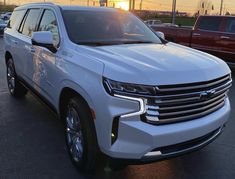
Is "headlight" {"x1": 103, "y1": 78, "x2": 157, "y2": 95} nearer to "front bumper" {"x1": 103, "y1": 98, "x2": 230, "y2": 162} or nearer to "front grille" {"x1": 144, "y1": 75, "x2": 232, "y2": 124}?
"front grille" {"x1": 144, "y1": 75, "x2": 232, "y2": 124}

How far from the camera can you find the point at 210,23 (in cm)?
1268

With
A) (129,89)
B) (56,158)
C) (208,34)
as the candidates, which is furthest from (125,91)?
(208,34)

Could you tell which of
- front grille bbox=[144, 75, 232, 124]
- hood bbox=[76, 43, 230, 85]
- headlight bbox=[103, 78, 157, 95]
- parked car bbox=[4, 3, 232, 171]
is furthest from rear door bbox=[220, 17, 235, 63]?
headlight bbox=[103, 78, 157, 95]

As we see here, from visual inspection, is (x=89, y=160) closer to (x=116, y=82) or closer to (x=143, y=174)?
(x=143, y=174)

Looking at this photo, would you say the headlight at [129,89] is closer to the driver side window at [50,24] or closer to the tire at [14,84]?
the driver side window at [50,24]

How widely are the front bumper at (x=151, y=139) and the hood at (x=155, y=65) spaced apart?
41cm

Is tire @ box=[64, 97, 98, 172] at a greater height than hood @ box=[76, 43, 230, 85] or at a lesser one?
lesser

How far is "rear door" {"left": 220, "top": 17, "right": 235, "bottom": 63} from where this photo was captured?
11.9 metres

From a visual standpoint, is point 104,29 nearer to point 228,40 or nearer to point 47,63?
point 47,63

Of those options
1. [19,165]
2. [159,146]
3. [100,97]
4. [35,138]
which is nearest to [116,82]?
[100,97]

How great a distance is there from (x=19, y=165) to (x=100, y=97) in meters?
1.53

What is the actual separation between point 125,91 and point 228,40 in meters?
9.25

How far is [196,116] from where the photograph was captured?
12.6 feet

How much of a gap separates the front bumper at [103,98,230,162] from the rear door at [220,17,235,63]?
8.65m
